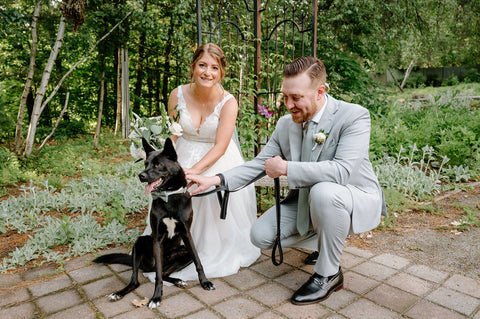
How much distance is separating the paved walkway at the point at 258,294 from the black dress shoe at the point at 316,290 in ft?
0.14

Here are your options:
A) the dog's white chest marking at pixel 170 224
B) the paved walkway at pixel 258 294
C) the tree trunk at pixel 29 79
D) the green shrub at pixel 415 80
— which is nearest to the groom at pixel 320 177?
the paved walkway at pixel 258 294

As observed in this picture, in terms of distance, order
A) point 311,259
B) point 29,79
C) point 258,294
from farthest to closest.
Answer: point 29,79
point 311,259
point 258,294

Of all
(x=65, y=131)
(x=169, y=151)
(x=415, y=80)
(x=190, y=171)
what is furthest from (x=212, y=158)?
(x=415, y=80)

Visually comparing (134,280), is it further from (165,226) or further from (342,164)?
(342,164)

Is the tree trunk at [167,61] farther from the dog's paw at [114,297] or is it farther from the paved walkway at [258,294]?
the dog's paw at [114,297]

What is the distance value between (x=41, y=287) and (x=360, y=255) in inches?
111

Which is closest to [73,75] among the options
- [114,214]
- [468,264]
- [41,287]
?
[114,214]

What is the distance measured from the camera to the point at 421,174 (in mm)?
5098

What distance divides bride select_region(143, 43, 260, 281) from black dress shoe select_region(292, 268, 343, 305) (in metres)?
0.68

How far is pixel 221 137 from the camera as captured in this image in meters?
3.20

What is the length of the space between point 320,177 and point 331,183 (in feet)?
0.31

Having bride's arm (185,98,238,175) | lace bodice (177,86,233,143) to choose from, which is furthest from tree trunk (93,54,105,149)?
bride's arm (185,98,238,175)

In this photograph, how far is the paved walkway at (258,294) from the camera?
230 cm

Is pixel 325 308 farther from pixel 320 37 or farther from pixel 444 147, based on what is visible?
pixel 320 37
